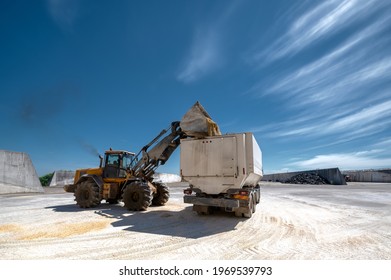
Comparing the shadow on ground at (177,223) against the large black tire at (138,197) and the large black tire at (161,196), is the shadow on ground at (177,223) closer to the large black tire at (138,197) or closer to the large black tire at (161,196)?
the large black tire at (138,197)

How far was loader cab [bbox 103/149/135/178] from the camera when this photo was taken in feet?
39.3

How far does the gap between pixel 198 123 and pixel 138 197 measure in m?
4.60

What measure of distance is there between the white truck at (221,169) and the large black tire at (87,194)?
5437 mm

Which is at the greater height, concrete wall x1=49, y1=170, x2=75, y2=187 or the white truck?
the white truck

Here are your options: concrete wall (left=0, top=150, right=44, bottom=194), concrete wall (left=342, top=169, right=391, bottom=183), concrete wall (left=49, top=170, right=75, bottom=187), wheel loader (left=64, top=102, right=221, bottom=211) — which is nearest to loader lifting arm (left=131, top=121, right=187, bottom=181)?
wheel loader (left=64, top=102, right=221, bottom=211)

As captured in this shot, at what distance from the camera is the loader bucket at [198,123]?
346 inches

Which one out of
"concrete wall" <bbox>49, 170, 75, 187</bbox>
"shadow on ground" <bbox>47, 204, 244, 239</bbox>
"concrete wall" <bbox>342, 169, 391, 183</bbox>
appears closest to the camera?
"shadow on ground" <bbox>47, 204, 244, 239</bbox>

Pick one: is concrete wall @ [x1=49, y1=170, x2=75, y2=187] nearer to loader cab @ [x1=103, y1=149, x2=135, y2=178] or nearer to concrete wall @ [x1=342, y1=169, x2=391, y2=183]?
loader cab @ [x1=103, y1=149, x2=135, y2=178]

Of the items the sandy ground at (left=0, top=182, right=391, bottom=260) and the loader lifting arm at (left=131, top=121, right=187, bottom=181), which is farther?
the loader lifting arm at (left=131, top=121, right=187, bottom=181)

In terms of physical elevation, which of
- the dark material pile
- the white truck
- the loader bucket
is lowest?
the dark material pile

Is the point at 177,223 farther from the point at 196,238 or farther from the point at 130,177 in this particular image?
the point at 130,177

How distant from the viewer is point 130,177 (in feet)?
38.1

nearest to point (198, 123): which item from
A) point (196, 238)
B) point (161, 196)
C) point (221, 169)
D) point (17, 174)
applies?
point (221, 169)

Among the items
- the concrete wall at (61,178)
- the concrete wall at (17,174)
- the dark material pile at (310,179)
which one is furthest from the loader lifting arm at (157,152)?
the dark material pile at (310,179)
